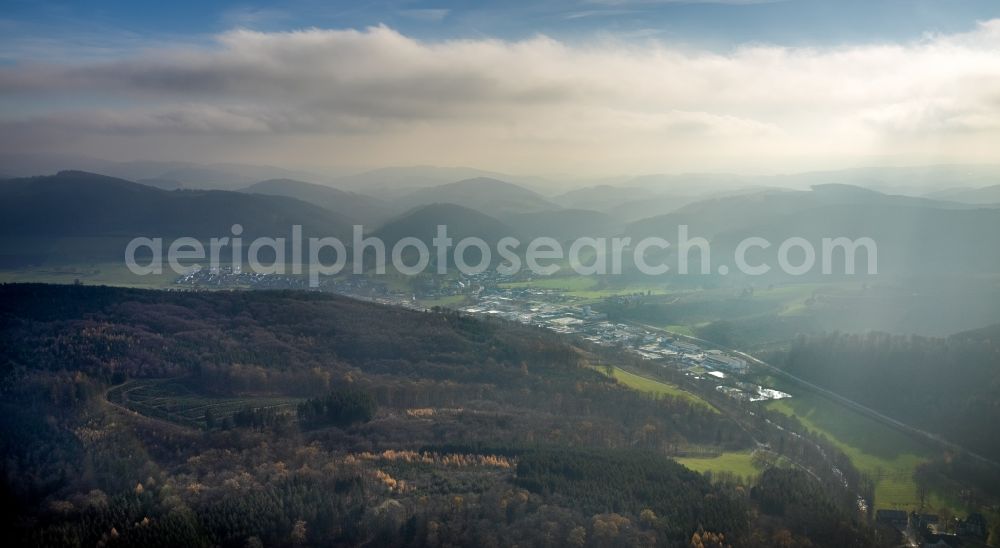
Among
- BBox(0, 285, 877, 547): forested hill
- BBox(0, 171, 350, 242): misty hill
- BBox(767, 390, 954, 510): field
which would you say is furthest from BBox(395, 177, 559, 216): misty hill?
BBox(767, 390, 954, 510): field

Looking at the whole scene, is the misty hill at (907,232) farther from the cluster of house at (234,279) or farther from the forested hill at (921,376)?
the cluster of house at (234,279)

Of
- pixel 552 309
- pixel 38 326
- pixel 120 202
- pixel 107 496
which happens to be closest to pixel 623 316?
pixel 552 309

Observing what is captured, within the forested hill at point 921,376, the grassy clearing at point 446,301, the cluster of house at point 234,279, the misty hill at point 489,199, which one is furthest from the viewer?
the misty hill at point 489,199

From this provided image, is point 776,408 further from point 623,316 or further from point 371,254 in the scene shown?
point 371,254

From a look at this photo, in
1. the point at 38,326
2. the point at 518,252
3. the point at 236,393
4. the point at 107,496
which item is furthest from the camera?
the point at 518,252

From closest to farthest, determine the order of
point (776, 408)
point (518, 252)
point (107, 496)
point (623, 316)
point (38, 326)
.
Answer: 1. point (107, 496)
2. point (38, 326)
3. point (776, 408)
4. point (623, 316)
5. point (518, 252)

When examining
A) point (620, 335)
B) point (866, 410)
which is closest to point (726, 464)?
point (866, 410)

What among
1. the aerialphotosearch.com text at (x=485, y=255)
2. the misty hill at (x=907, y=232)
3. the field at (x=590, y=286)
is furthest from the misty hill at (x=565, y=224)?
the field at (x=590, y=286)
